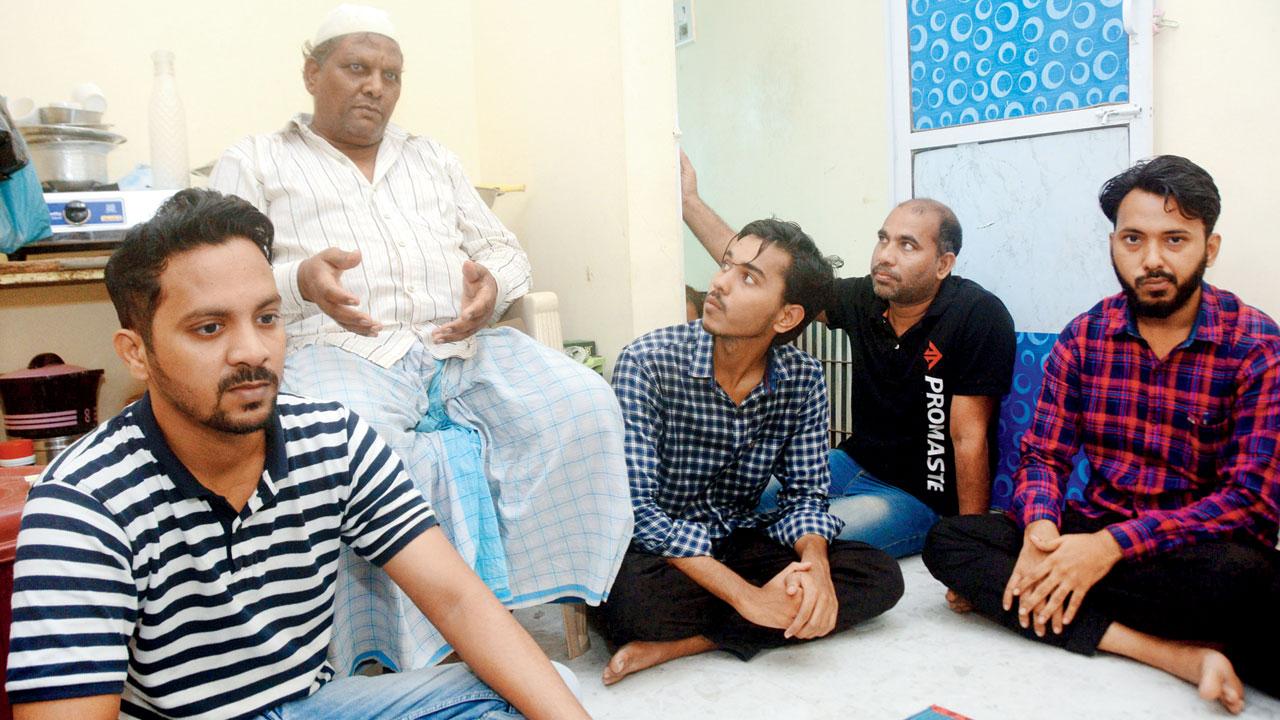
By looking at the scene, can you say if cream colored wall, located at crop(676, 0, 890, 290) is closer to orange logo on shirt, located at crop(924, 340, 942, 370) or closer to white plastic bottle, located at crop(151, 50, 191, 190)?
orange logo on shirt, located at crop(924, 340, 942, 370)

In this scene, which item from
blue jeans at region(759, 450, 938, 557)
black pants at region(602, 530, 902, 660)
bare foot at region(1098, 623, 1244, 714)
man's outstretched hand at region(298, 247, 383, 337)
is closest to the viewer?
man's outstretched hand at region(298, 247, 383, 337)

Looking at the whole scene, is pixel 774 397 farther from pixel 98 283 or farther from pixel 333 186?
pixel 98 283

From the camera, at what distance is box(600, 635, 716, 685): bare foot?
1.82 meters

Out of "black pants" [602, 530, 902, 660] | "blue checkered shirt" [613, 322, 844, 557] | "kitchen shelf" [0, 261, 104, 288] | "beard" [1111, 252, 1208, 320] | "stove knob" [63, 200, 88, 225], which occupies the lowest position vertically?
"black pants" [602, 530, 902, 660]

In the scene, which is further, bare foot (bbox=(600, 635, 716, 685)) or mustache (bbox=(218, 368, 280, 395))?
bare foot (bbox=(600, 635, 716, 685))

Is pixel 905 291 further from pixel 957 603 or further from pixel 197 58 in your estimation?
pixel 197 58

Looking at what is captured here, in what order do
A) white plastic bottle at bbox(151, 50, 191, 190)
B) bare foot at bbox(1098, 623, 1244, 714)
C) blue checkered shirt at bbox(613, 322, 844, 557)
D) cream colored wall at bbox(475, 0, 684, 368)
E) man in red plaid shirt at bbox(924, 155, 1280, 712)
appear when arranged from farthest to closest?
cream colored wall at bbox(475, 0, 684, 368) → white plastic bottle at bbox(151, 50, 191, 190) → blue checkered shirt at bbox(613, 322, 844, 557) → man in red plaid shirt at bbox(924, 155, 1280, 712) → bare foot at bbox(1098, 623, 1244, 714)

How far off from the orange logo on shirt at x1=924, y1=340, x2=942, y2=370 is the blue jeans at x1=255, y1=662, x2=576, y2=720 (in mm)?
1708

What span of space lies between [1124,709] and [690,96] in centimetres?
312

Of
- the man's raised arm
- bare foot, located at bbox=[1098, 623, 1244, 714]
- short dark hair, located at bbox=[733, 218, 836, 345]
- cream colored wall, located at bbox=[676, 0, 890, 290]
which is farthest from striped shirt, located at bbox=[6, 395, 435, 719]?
cream colored wall, located at bbox=[676, 0, 890, 290]

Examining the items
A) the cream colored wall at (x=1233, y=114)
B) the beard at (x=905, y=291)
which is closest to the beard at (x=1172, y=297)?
the cream colored wall at (x=1233, y=114)

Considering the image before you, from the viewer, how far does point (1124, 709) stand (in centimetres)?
166

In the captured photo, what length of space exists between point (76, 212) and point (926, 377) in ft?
7.01

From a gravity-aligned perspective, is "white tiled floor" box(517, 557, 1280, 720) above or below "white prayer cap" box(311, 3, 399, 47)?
below
